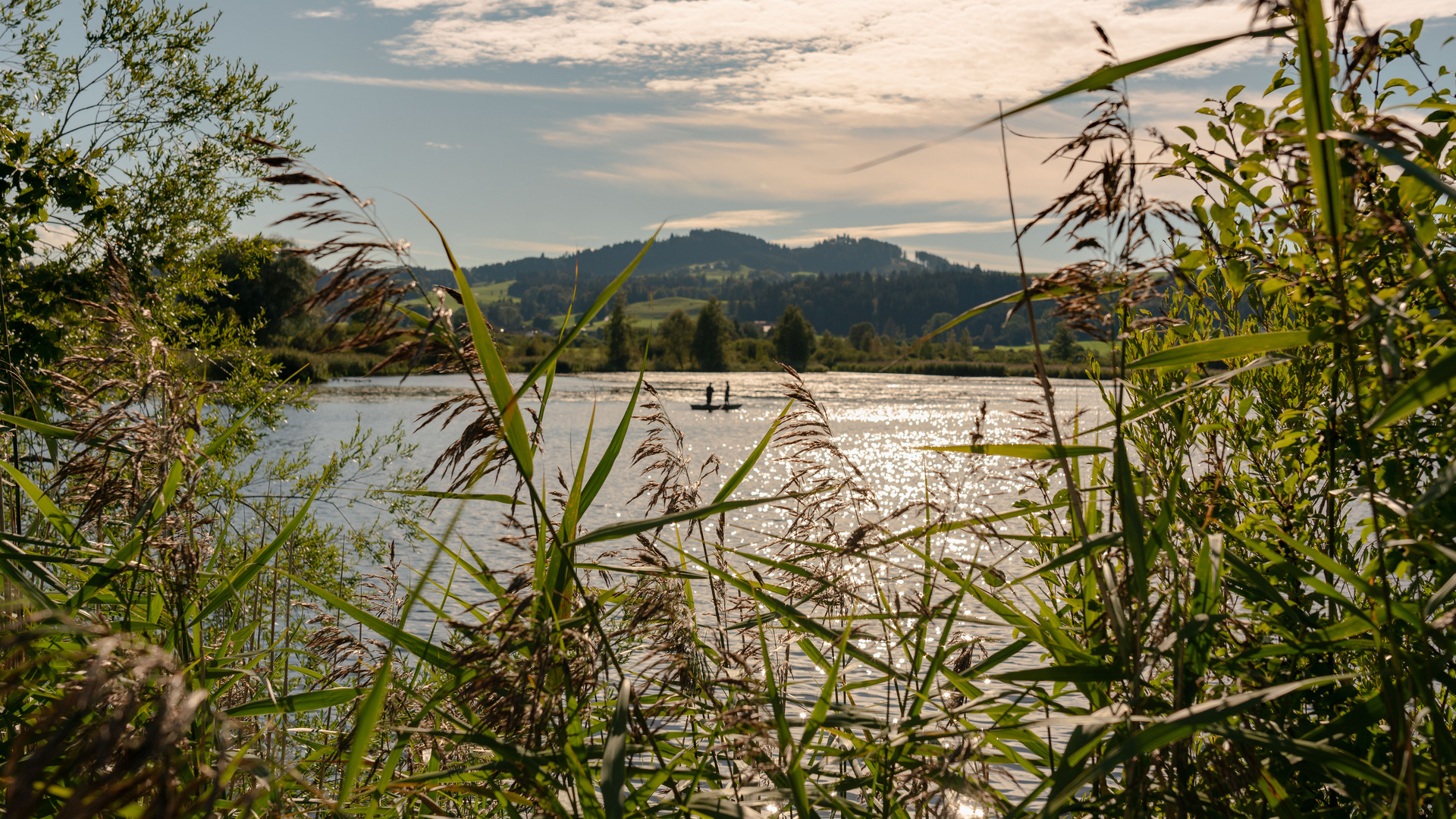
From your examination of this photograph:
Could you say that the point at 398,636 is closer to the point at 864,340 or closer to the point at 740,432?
the point at 740,432

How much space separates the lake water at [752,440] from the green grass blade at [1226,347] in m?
0.47

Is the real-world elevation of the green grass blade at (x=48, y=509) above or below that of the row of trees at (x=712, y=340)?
below

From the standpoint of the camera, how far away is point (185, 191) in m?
8.52

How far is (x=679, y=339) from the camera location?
85125mm

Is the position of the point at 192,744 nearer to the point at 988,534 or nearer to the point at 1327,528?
the point at 988,534

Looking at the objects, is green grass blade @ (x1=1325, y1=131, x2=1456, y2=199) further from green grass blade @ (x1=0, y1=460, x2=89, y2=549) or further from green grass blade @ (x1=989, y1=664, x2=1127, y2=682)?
green grass blade @ (x1=0, y1=460, x2=89, y2=549)

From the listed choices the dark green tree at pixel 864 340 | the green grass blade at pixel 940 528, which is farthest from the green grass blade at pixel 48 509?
the dark green tree at pixel 864 340

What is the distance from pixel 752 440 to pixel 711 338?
2405 inches

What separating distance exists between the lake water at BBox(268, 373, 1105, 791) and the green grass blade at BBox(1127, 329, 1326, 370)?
47 cm

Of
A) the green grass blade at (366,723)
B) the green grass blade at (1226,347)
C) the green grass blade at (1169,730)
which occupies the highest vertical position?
the green grass blade at (1226,347)

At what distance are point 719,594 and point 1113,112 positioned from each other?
178cm

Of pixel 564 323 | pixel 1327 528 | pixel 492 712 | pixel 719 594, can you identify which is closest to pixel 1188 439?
pixel 1327 528

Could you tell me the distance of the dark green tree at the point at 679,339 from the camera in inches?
3314

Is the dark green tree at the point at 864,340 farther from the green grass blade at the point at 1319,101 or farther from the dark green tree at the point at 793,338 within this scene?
the green grass blade at the point at 1319,101
